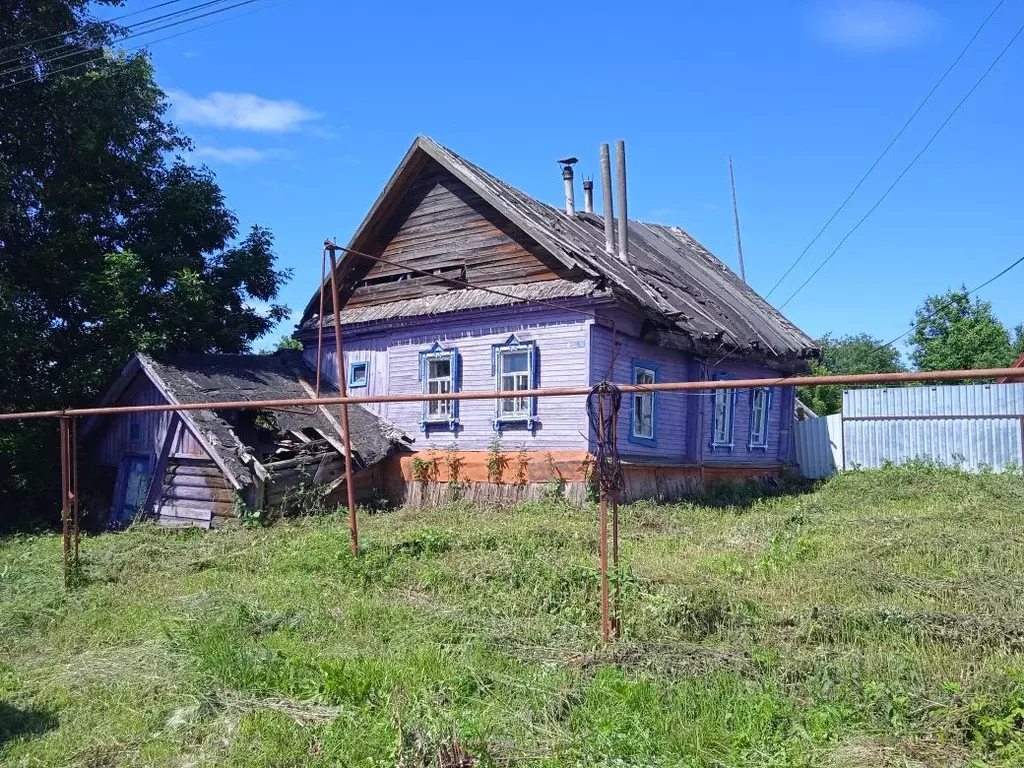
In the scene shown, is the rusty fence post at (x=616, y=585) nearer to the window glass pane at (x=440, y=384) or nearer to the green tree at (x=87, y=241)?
the window glass pane at (x=440, y=384)

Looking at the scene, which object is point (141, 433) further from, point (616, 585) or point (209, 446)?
Answer: point (616, 585)

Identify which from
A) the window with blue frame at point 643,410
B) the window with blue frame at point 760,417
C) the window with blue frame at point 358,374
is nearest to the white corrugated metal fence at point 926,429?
the window with blue frame at point 760,417

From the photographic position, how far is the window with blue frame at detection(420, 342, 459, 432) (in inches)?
598

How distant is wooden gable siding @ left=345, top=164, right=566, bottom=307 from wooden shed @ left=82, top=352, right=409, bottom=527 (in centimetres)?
294

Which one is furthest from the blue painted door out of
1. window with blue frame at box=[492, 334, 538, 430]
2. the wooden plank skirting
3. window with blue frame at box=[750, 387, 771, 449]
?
window with blue frame at box=[750, 387, 771, 449]

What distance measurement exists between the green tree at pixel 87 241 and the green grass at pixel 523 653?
5.76m

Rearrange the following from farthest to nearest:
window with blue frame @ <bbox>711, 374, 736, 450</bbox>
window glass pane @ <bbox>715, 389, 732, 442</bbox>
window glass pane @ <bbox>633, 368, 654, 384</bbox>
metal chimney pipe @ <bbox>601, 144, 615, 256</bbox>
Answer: window glass pane @ <bbox>715, 389, 732, 442</bbox>
window with blue frame @ <bbox>711, 374, 736, 450</bbox>
metal chimney pipe @ <bbox>601, 144, 615, 256</bbox>
window glass pane @ <bbox>633, 368, 654, 384</bbox>

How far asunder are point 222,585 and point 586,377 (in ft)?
23.3

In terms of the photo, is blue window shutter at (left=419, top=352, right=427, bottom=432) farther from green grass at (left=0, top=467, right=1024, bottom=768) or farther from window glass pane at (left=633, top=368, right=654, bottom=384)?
green grass at (left=0, top=467, right=1024, bottom=768)

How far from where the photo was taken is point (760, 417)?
1998 centimetres

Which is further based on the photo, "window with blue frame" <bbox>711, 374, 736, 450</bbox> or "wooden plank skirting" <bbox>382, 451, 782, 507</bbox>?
"window with blue frame" <bbox>711, 374, 736, 450</bbox>

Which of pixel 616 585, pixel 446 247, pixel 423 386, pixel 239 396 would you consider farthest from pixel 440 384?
pixel 616 585

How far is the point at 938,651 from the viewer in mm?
5387

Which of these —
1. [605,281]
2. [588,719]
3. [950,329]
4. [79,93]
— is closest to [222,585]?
[588,719]
